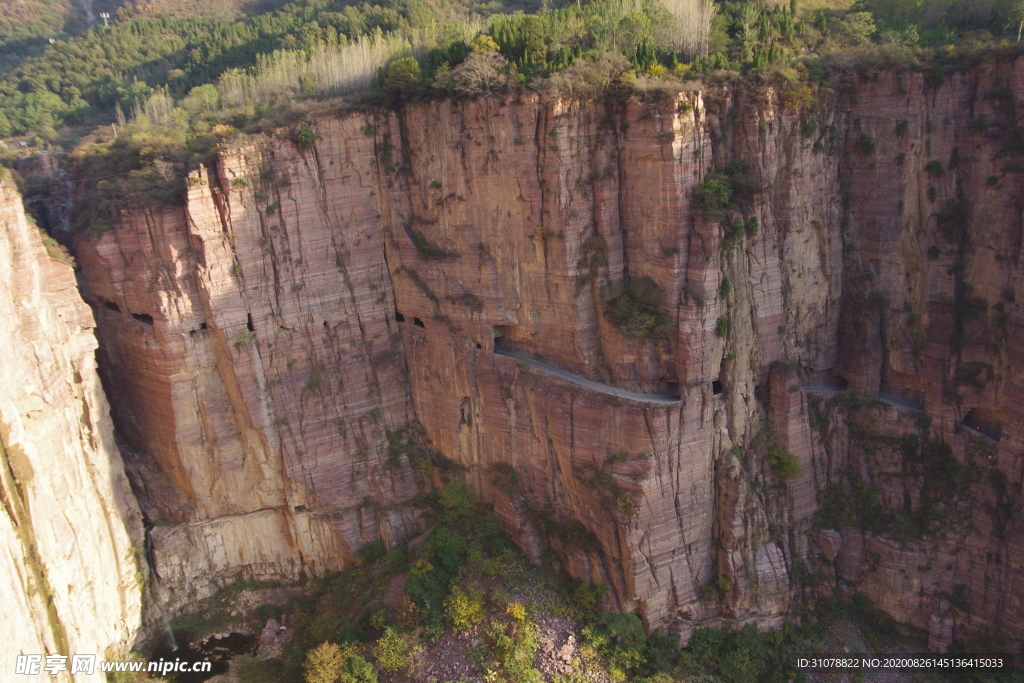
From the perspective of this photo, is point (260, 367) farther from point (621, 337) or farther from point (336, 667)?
point (621, 337)

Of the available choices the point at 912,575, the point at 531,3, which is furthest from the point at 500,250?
Result: the point at 531,3

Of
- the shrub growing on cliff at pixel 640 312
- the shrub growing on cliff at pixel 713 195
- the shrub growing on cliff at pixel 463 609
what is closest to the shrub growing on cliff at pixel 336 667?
the shrub growing on cliff at pixel 463 609

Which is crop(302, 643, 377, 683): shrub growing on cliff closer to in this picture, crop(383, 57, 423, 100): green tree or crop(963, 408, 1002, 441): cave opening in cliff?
crop(383, 57, 423, 100): green tree

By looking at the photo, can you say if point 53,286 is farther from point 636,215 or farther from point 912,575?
point 912,575

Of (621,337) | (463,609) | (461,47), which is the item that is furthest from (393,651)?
(461,47)

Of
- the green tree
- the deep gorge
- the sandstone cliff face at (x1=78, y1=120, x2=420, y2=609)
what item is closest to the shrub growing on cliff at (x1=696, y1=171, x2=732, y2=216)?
the deep gorge

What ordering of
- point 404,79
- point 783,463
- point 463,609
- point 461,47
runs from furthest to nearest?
1. point 404,79
2. point 461,47
3. point 783,463
4. point 463,609
